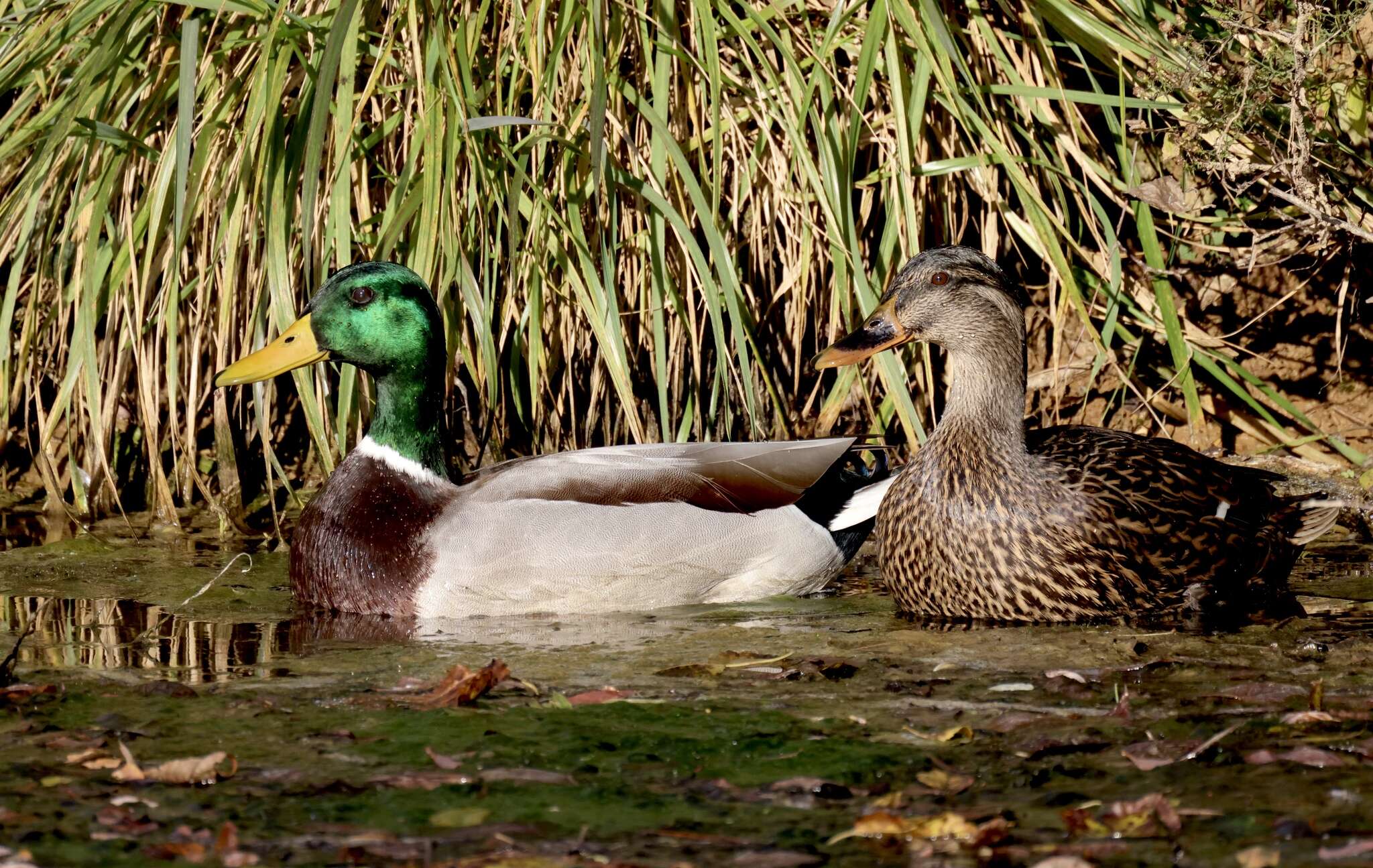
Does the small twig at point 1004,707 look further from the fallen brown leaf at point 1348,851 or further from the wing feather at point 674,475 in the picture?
the wing feather at point 674,475

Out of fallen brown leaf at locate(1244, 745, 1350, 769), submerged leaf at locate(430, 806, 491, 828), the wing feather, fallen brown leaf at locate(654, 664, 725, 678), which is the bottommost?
submerged leaf at locate(430, 806, 491, 828)

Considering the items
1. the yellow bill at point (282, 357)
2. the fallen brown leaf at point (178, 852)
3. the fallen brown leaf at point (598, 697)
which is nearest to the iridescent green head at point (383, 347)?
the yellow bill at point (282, 357)

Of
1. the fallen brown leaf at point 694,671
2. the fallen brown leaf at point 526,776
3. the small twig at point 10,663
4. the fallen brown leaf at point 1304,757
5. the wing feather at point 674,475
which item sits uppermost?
the wing feather at point 674,475

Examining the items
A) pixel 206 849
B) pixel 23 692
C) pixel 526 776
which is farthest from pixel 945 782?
pixel 23 692

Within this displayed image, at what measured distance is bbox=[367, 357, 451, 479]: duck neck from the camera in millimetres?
Answer: 4621

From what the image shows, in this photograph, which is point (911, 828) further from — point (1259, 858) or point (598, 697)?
point (598, 697)

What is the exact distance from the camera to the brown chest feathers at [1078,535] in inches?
155

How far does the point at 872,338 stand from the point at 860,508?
707 mm

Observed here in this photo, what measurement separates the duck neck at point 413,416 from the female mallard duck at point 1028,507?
1.15 m

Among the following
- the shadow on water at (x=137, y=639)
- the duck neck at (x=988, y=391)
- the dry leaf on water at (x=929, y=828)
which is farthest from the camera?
the duck neck at (x=988, y=391)

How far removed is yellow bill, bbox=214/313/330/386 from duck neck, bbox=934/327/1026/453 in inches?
66.3

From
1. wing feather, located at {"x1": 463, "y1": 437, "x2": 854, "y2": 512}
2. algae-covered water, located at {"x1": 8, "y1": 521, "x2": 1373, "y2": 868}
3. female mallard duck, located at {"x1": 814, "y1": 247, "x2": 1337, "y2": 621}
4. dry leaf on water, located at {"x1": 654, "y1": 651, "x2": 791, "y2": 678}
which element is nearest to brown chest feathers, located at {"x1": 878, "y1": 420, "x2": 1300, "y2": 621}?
female mallard duck, located at {"x1": 814, "y1": 247, "x2": 1337, "y2": 621}

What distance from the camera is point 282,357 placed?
15.0 feet

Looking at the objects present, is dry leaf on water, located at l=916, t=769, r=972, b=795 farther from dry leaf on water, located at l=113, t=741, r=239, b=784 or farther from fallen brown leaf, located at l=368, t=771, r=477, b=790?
dry leaf on water, located at l=113, t=741, r=239, b=784
